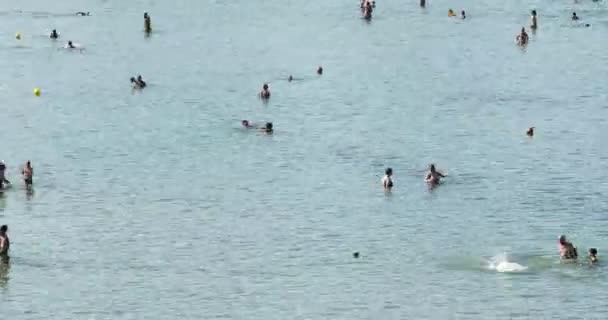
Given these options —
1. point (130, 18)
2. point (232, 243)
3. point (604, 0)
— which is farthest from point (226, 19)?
point (232, 243)

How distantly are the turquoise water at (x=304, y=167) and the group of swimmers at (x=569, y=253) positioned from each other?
1.84 ft

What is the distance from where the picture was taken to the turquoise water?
218ft

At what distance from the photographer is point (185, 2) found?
157 metres

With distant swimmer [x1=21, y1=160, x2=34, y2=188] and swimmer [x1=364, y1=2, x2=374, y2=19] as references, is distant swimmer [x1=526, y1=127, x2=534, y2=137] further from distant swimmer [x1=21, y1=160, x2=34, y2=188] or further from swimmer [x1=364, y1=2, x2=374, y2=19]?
swimmer [x1=364, y1=2, x2=374, y2=19]

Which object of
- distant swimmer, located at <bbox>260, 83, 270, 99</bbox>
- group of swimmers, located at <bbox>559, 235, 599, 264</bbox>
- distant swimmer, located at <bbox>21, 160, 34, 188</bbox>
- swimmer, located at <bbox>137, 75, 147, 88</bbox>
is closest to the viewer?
group of swimmers, located at <bbox>559, 235, 599, 264</bbox>

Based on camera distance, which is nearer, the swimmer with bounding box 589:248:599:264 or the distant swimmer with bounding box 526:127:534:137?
Result: the swimmer with bounding box 589:248:599:264

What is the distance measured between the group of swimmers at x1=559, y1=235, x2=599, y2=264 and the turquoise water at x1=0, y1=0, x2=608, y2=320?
1.84 feet

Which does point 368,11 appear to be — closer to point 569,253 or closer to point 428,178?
point 428,178

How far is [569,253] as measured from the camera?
6875 cm

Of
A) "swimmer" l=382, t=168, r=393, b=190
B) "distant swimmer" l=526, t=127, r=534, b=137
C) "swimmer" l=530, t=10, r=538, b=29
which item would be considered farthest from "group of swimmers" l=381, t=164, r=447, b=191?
"swimmer" l=530, t=10, r=538, b=29

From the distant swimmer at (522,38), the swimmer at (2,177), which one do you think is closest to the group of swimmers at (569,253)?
the swimmer at (2,177)

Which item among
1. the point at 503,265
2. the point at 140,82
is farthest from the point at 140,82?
the point at 503,265

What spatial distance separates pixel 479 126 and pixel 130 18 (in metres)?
55.6

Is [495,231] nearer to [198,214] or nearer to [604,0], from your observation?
[198,214]
